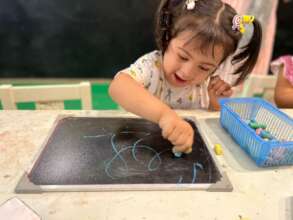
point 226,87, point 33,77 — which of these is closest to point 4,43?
point 33,77

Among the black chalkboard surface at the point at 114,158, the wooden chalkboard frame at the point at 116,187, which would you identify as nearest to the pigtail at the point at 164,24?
the black chalkboard surface at the point at 114,158

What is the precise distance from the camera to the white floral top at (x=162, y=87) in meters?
0.78

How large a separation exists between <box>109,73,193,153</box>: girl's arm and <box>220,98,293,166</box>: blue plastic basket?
0.36 ft

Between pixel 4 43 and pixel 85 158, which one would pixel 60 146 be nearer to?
pixel 85 158

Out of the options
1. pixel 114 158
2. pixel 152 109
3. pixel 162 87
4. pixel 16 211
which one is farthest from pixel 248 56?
pixel 16 211

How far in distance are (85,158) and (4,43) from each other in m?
1.52

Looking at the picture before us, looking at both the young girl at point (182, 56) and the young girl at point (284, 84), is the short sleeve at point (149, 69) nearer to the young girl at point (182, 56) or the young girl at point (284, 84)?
the young girl at point (182, 56)

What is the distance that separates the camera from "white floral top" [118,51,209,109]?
0.78 m

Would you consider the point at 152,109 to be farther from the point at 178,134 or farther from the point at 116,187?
the point at 116,187

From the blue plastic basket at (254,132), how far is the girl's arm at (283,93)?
340mm

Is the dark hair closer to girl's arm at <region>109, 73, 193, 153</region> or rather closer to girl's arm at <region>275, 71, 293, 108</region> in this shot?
girl's arm at <region>109, 73, 193, 153</region>

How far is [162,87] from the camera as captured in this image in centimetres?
85

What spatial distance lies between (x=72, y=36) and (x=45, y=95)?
3.34 ft

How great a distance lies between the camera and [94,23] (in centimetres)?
171
